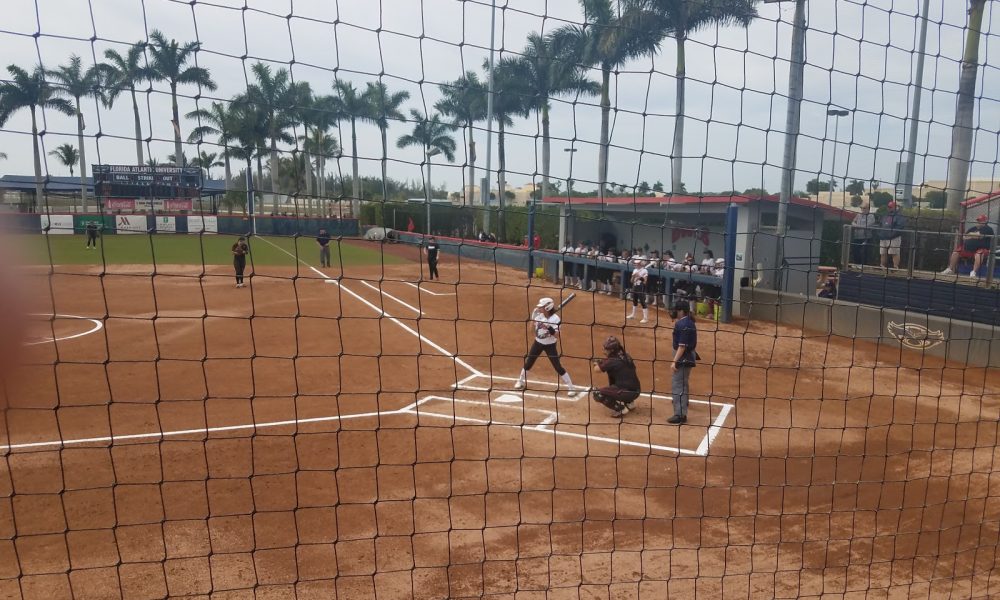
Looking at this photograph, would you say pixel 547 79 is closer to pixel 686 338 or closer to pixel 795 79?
pixel 795 79

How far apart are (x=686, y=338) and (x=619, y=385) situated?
106 cm

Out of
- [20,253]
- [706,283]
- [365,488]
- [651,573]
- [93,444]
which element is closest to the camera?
[20,253]

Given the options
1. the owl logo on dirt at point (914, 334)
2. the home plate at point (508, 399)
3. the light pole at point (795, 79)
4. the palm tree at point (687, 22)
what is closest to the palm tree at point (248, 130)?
the palm tree at point (687, 22)

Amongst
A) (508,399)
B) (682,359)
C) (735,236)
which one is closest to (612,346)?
(682,359)

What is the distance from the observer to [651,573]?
16.3 ft

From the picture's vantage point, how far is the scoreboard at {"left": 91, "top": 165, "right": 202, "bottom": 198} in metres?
3.74

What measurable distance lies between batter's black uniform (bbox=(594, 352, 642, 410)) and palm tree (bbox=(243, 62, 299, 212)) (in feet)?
16.8

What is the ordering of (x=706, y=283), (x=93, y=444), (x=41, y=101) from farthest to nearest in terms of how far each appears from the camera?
(x=706, y=283) < (x=93, y=444) < (x=41, y=101)

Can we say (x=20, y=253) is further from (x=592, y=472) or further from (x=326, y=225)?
(x=592, y=472)

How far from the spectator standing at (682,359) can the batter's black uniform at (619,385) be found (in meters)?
0.49

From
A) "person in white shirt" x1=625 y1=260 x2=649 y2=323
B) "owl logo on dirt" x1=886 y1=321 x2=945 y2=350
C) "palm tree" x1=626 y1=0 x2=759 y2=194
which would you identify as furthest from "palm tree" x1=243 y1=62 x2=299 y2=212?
"owl logo on dirt" x1=886 y1=321 x2=945 y2=350

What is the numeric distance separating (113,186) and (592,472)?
472 centimetres

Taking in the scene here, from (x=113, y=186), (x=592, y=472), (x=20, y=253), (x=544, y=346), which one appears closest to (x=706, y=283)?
(x=544, y=346)

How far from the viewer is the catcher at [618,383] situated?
8.33 m
